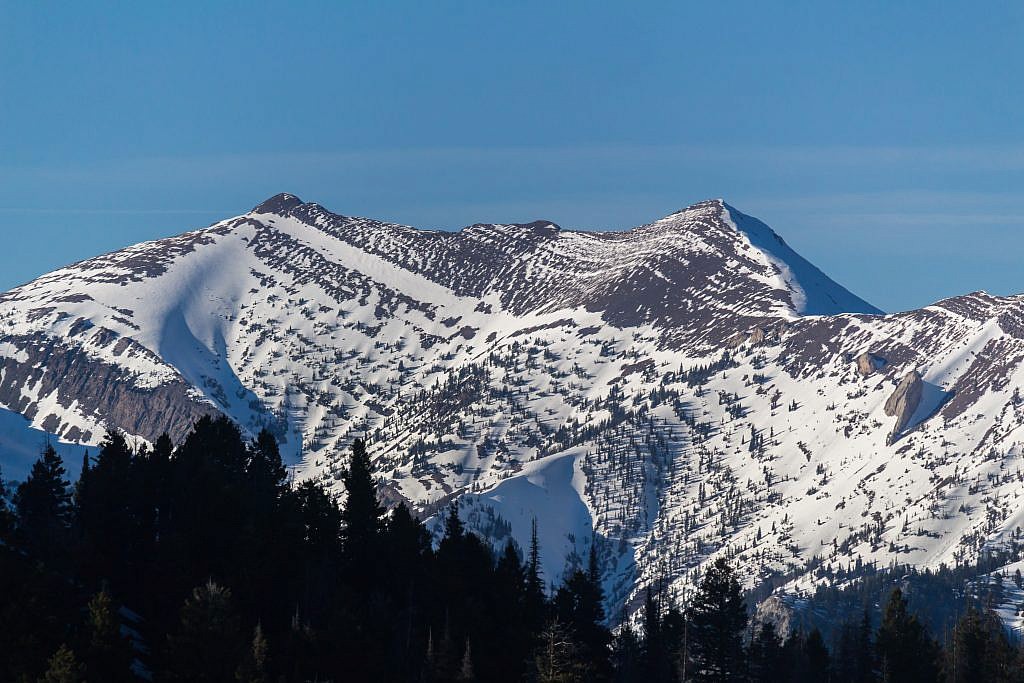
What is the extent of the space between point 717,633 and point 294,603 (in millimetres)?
38401

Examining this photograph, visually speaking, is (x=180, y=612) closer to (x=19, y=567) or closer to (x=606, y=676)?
(x=19, y=567)

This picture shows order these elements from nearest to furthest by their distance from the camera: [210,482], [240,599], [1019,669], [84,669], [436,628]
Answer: [84,669], [240,599], [436,628], [210,482], [1019,669]

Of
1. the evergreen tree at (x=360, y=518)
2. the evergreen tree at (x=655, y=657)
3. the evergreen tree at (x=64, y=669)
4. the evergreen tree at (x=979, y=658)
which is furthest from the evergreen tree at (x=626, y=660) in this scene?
the evergreen tree at (x=64, y=669)

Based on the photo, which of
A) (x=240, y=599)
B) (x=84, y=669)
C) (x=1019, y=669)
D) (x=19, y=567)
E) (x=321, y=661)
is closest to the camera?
(x=84, y=669)

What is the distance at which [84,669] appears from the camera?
11488 centimetres

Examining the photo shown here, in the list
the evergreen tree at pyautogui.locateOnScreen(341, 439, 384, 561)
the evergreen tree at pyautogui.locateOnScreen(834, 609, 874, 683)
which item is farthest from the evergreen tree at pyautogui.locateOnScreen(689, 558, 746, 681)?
→ the evergreen tree at pyautogui.locateOnScreen(341, 439, 384, 561)

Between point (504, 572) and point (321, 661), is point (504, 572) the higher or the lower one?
the higher one

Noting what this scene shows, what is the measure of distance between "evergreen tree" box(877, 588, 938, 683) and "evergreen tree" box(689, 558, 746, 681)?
30.7 metres

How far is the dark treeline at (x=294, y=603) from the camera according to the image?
124m

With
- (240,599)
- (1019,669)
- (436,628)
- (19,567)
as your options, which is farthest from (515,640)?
(1019,669)

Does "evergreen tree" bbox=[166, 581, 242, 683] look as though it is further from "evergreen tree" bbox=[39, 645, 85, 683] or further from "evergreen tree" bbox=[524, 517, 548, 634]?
"evergreen tree" bbox=[524, 517, 548, 634]

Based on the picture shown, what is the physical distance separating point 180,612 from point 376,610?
23.9 m

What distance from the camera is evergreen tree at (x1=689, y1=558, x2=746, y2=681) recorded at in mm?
156125

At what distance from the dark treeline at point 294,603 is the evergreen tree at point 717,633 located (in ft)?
0.66
